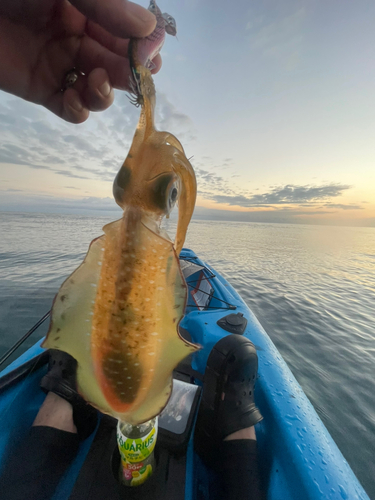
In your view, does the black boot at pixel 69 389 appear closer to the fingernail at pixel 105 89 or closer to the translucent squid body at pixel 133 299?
the translucent squid body at pixel 133 299

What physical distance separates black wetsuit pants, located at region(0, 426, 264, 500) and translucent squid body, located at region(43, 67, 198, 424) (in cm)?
161

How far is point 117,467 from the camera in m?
1.89

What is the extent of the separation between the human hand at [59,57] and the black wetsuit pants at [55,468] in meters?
2.93

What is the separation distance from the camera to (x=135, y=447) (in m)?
1.45

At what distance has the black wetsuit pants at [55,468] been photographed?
160 centimetres

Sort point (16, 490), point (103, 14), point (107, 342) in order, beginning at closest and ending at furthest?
1. point (107, 342)
2. point (103, 14)
3. point (16, 490)

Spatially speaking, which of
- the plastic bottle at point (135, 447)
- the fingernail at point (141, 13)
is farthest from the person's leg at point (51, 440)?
the fingernail at point (141, 13)

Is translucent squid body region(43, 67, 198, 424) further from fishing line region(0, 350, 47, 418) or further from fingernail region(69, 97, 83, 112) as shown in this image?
Answer: fishing line region(0, 350, 47, 418)

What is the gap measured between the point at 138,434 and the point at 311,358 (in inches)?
247

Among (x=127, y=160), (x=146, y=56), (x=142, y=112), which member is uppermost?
(x=146, y=56)

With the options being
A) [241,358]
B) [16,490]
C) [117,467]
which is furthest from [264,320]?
[16,490]

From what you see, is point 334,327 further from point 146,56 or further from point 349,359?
point 146,56

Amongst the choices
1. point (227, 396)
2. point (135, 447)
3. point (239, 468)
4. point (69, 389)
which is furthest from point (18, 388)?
point (239, 468)

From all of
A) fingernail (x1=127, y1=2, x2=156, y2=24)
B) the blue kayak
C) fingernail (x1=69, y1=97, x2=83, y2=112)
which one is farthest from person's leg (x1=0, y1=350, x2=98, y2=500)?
fingernail (x1=127, y1=2, x2=156, y2=24)
